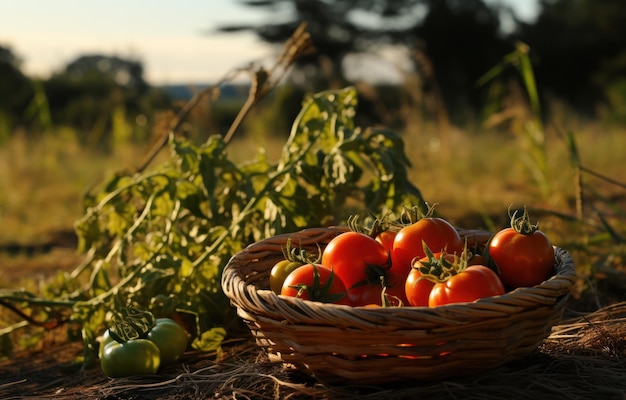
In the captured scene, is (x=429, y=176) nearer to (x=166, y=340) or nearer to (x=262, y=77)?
(x=262, y=77)

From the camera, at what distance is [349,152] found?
3764 millimetres

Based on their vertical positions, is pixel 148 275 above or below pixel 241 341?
above

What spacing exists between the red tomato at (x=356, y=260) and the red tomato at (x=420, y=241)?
0.19ft

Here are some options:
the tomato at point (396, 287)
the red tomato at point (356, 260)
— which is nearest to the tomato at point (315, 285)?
the red tomato at point (356, 260)

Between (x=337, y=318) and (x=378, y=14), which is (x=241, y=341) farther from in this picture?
(x=378, y=14)

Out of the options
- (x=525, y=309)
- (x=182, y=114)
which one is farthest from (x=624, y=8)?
(x=525, y=309)

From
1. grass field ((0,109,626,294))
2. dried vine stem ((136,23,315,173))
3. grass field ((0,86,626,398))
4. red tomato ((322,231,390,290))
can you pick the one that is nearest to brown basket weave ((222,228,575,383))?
red tomato ((322,231,390,290))

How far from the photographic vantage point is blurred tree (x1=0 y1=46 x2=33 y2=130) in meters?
13.8

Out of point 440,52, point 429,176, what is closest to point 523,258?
point 429,176

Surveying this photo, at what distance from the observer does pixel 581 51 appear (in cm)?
2006

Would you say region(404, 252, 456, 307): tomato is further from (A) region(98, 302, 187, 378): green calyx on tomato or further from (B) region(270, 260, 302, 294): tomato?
(A) region(98, 302, 187, 378): green calyx on tomato

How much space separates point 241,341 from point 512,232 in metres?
1.29

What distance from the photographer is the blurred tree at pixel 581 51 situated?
61.8 ft

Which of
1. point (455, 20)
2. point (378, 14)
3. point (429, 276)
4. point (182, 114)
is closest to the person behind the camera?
point (429, 276)
